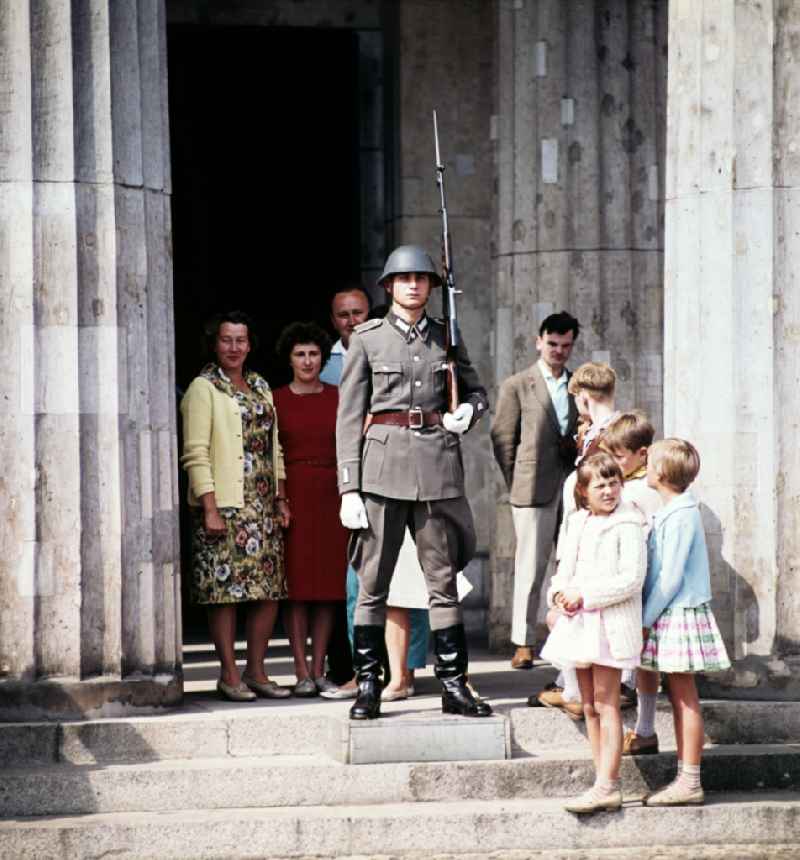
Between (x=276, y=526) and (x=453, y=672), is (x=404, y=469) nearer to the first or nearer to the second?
(x=453, y=672)

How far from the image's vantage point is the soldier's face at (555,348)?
11.3 m

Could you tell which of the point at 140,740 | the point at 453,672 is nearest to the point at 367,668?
the point at 453,672

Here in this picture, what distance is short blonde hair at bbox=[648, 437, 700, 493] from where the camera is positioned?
8.90m

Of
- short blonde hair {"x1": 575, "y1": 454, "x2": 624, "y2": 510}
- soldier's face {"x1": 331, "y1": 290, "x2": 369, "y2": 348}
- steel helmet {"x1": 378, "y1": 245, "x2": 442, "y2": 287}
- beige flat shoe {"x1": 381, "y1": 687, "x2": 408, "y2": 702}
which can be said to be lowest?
beige flat shoe {"x1": 381, "y1": 687, "x2": 408, "y2": 702}

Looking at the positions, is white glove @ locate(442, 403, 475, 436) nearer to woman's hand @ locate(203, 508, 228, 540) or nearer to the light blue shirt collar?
woman's hand @ locate(203, 508, 228, 540)

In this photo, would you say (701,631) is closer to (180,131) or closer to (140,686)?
(140,686)

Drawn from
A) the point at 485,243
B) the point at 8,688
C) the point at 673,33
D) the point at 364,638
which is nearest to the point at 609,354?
the point at 485,243

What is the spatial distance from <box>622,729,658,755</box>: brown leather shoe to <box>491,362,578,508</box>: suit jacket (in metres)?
2.47

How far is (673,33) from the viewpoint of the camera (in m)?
10.0

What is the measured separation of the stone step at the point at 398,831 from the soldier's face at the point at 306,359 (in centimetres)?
230

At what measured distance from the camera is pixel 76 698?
368 inches

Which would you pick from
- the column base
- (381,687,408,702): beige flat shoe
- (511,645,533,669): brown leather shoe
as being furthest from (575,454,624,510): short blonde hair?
(511,645,533,669): brown leather shoe

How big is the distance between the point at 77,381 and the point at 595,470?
95.4 inches

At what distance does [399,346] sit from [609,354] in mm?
3181
